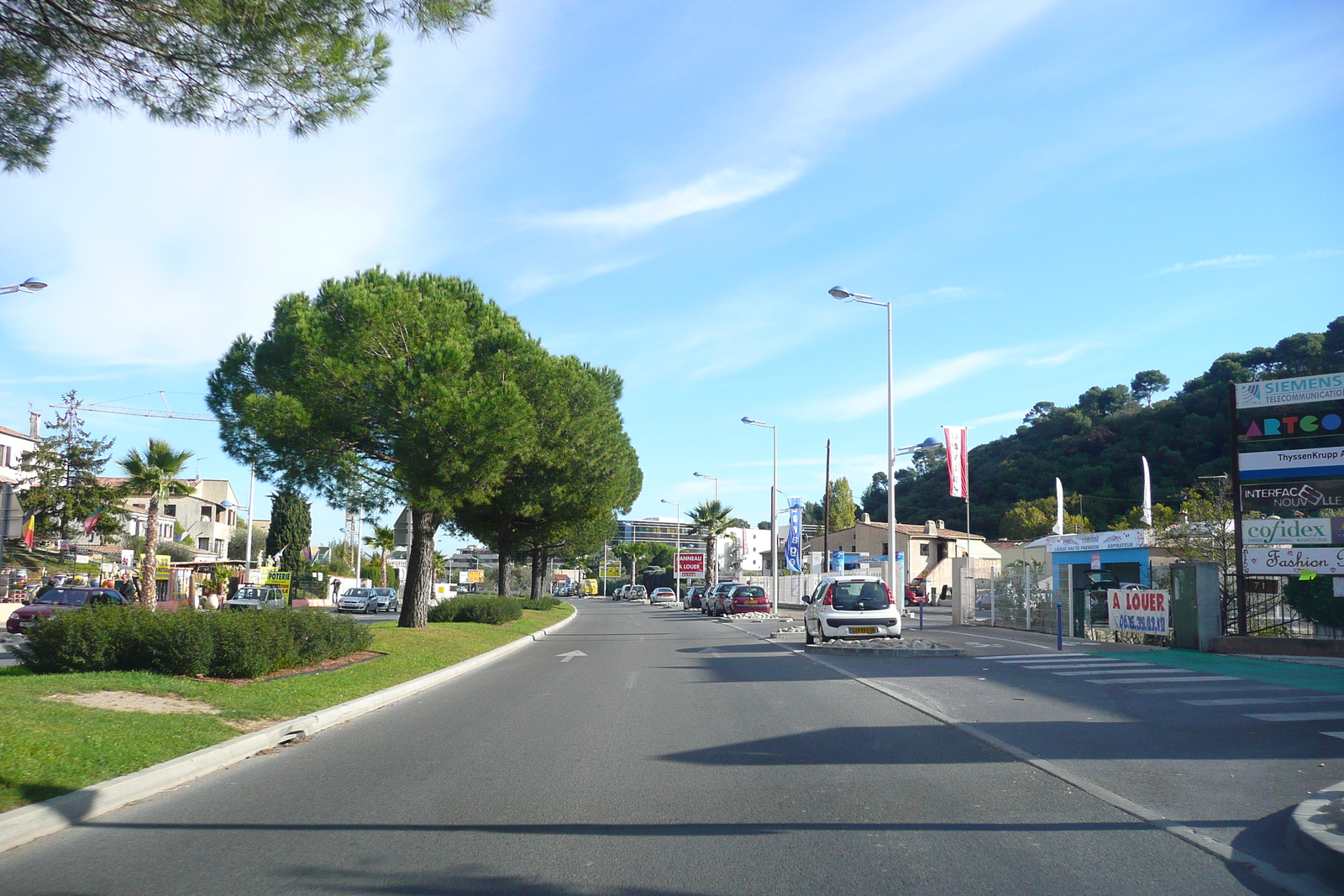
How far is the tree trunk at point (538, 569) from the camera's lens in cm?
5416

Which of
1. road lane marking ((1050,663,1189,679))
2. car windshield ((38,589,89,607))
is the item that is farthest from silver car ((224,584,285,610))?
road lane marking ((1050,663,1189,679))

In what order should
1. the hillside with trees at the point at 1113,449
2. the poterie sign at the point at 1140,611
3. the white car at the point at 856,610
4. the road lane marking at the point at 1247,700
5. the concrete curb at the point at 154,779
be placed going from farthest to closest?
1. the hillside with trees at the point at 1113,449
2. the white car at the point at 856,610
3. the poterie sign at the point at 1140,611
4. the road lane marking at the point at 1247,700
5. the concrete curb at the point at 154,779

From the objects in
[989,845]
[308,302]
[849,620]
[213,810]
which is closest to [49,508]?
[308,302]

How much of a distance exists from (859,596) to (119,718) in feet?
53.0

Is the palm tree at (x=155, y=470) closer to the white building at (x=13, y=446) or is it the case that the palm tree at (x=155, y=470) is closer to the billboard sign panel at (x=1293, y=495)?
the white building at (x=13, y=446)

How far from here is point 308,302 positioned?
22.9 meters

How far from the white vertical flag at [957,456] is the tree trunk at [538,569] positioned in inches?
997

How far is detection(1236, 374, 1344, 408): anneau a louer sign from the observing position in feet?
63.0

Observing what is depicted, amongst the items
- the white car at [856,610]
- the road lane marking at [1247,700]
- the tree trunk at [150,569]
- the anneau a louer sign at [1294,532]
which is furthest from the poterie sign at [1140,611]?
the tree trunk at [150,569]

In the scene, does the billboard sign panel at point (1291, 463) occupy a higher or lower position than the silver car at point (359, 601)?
higher

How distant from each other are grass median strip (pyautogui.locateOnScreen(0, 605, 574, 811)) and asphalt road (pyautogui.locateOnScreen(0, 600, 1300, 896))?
58cm

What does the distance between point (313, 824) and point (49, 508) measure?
53473mm

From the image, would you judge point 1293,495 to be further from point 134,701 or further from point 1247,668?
point 134,701

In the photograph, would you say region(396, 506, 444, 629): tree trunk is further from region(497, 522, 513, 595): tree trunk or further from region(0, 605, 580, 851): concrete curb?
region(0, 605, 580, 851): concrete curb
